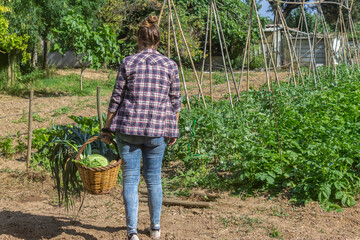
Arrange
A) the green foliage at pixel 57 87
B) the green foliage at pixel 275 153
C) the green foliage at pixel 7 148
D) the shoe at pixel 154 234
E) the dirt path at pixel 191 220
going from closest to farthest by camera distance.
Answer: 1. the shoe at pixel 154 234
2. the dirt path at pixel 191 220
3. the green foliage at pixel 275 153
4. the green foliage at pixel 7 148
5. the green foliage at pixel 57 87

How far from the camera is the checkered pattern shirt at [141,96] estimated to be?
2732 millimetres

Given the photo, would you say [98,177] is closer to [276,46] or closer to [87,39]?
[87,39]

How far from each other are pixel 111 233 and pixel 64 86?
9.99 m

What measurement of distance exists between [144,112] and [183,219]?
47.8 inches

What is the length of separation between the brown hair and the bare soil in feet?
4.48

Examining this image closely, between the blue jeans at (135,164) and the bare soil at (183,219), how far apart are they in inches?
14.0

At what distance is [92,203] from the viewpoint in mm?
4023

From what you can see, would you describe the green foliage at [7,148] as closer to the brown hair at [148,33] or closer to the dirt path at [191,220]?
the dirt path at [191,220]

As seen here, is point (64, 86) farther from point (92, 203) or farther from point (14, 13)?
point (92, 203)

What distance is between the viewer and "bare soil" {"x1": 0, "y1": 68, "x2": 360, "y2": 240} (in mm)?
3162

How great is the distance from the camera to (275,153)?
13.4 feet

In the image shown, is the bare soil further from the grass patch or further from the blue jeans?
the grass patch

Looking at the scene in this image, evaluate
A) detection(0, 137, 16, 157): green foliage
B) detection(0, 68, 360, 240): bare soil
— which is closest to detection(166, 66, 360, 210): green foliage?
detection(0, 68, 360, 240): bare soil

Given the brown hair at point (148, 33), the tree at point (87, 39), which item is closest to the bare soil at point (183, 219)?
the brown hair at point (148, 33)
